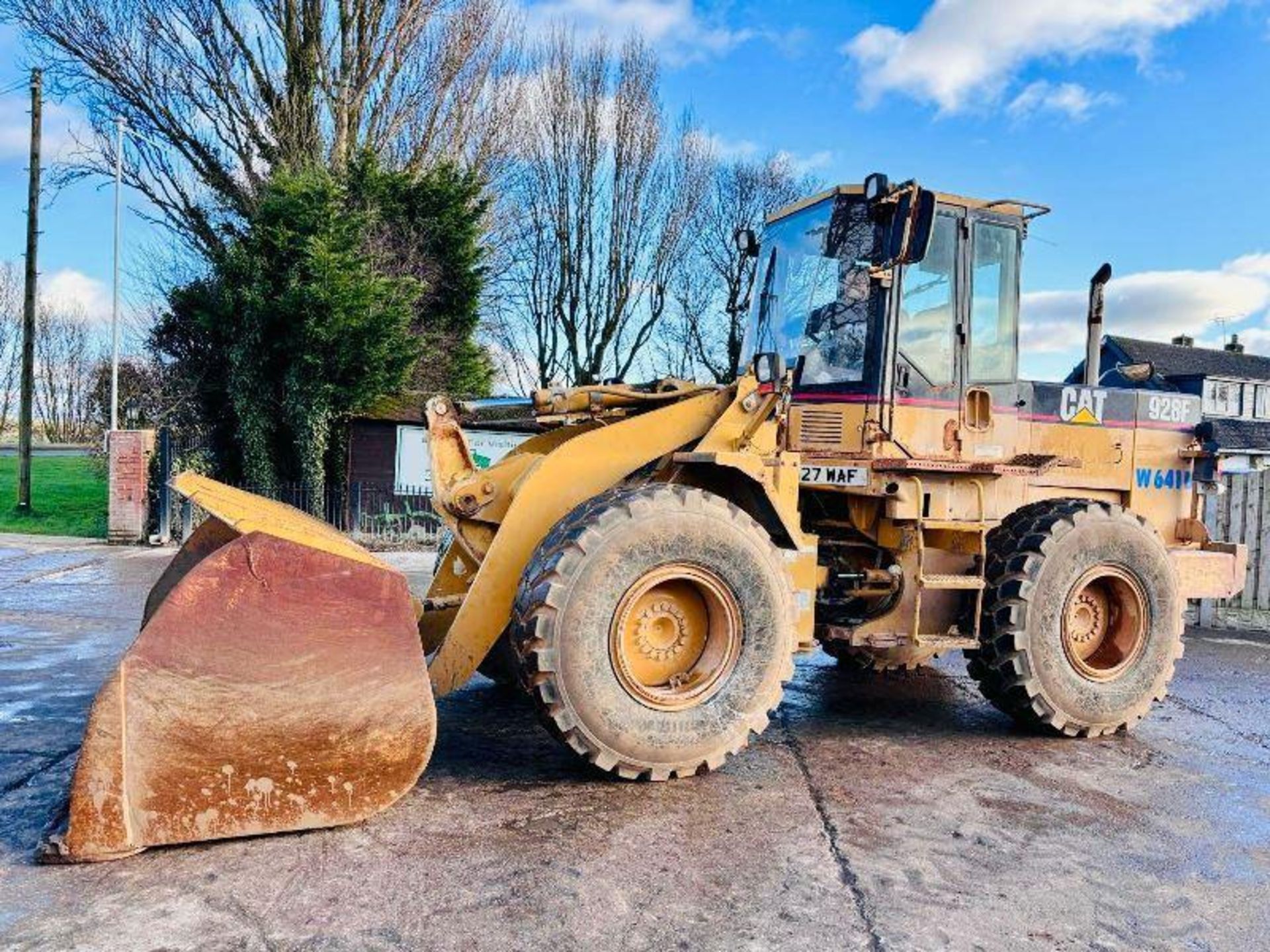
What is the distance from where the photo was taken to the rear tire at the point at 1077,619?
5.51 meters

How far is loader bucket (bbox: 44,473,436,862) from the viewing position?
3422 mm

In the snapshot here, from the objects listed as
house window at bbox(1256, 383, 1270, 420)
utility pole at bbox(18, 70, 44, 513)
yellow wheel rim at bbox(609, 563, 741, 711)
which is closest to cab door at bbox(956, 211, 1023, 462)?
yellow wheel rim at bbox(609, 563, 741, 711)

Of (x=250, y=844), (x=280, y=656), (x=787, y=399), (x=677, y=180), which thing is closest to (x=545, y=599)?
(x=280, y=656)

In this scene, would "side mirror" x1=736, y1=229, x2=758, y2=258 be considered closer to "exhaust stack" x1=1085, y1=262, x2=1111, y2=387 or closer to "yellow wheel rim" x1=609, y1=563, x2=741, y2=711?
"exhaust stack" x1=1085, y1=262, x2=1111, y2=387

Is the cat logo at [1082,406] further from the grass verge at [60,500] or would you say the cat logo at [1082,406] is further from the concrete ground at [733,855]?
the grass verge at [60,500]

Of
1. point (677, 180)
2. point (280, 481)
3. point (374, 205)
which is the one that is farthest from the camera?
point (677, 180)

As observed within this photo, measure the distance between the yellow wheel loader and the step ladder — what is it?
0.02 m

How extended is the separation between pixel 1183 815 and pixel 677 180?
29.3 meters

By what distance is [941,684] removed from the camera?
721 centimetres

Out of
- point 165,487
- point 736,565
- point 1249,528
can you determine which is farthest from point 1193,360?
point 736,565

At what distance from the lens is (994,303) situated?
6.07 m

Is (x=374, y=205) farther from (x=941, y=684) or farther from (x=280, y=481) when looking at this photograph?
(x=941, y=684)

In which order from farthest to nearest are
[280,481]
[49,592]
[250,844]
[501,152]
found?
[501,152] < [280,481] < [49,592] < [250,844]

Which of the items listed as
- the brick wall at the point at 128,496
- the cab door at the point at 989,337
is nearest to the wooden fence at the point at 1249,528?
the cab door at the point at 989,337
